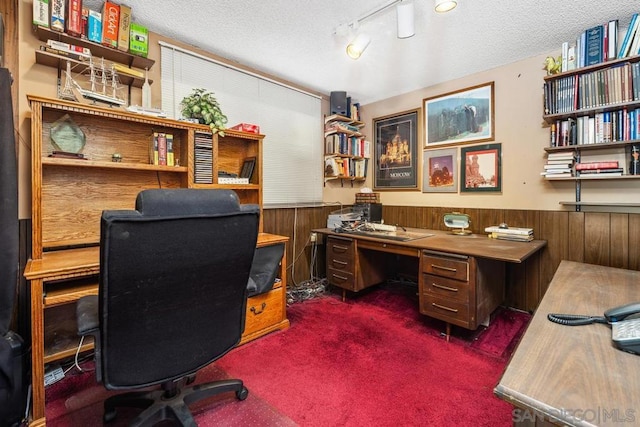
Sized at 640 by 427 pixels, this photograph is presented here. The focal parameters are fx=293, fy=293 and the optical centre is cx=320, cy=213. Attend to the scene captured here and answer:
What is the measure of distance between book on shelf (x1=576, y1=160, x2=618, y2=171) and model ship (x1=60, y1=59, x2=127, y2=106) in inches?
132

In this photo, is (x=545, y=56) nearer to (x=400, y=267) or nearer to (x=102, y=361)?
(x=400, y=267)

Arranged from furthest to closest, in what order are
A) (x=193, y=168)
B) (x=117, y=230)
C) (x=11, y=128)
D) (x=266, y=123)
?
(x=266, y=123)
(x=193, y=168)
(x=11, y=128)
(x=117, y=230)

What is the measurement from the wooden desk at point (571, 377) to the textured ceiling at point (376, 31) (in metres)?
2.00

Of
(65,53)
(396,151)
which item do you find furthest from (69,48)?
(396,151)

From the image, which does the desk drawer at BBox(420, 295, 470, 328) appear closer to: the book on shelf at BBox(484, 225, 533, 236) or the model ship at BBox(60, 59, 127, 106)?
the book on shelf at BBox(484, 225, 533, 236)

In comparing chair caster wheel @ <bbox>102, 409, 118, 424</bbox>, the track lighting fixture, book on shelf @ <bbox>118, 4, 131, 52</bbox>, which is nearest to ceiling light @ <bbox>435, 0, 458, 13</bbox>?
the track lighting fixture

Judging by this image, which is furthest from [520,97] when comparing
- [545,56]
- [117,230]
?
[117,230]

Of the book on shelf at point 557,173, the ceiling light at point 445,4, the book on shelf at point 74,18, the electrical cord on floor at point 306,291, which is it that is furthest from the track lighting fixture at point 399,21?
the electrical cord on floor at point 306,291

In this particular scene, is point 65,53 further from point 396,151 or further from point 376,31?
point 396,151

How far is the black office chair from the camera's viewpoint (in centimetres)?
90

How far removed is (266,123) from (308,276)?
1760mm

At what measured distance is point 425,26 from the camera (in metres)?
2.17

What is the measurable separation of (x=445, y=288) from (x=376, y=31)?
201cm

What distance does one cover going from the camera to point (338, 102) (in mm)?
3490
